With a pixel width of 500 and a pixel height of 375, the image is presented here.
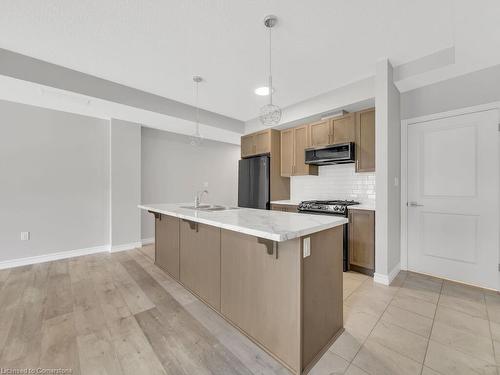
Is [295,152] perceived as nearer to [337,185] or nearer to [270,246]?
[337,185]

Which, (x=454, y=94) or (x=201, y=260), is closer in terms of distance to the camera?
(x=201, y=260)

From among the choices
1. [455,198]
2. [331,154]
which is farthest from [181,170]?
[455,198]

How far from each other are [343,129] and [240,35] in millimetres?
1981

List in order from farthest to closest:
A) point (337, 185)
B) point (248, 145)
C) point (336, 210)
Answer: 1. point (248, 145)
2. point (337, 185)
3. point (336, 210)

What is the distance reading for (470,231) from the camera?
8.50 feet

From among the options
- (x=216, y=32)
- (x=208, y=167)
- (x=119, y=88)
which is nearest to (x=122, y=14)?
(x=216, y=32)

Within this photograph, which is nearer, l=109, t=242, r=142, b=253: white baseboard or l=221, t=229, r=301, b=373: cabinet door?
l=221, t=229, r=301, b=373: cabinet door

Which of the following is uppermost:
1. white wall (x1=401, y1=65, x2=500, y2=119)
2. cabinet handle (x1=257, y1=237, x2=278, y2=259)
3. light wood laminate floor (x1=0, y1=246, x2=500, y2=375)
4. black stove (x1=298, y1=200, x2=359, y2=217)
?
white wall (x1=401, y1=65, x2=500, y2=119)

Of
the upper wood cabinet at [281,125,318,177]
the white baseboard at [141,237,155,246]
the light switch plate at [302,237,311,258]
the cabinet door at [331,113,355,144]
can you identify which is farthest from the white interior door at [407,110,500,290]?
the white baseboard at [141,237,155,246]

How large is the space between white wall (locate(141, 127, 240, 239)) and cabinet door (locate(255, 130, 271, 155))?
4.95ft

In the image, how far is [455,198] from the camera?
2.67 m

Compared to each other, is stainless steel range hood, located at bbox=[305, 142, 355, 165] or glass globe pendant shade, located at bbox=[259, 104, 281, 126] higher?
glass globe pendant shade, located at bbox=[259, 104, 281, 126]

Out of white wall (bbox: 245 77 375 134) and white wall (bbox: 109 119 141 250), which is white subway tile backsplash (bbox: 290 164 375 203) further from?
white wall (bbox: 109 119 141 250)

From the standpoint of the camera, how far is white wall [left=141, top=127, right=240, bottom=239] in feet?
15.0
